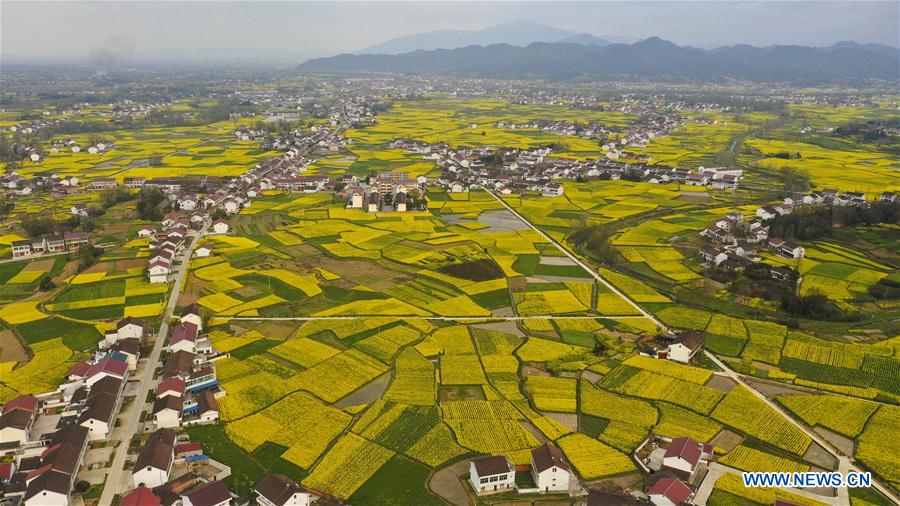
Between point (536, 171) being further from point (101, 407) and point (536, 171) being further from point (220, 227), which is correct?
point (101, 407)

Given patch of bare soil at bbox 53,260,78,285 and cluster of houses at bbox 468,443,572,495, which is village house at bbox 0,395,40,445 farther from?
patch of bare soil at bbox 53,260,78,285

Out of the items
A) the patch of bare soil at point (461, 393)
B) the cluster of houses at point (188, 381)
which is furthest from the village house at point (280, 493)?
the patch of bare soil at point (461, 393)

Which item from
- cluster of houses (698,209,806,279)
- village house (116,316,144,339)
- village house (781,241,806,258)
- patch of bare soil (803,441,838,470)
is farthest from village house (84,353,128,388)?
village house (781,241,806,258)

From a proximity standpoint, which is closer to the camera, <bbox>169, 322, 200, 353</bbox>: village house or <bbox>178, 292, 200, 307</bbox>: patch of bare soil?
<bbox>169, 322, 200, 353</bbox>: village house

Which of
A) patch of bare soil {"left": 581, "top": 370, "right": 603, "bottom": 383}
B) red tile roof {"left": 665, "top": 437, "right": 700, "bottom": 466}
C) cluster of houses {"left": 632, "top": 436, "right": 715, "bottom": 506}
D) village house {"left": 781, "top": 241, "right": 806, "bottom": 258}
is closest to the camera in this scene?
cluster of houses {"left": 632, "top": 436, "right": 715, "bottom": 506}

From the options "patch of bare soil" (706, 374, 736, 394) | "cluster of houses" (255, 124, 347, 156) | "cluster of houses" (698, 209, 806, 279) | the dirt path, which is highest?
"cluster of houses" (255, 124, 347, 156)
